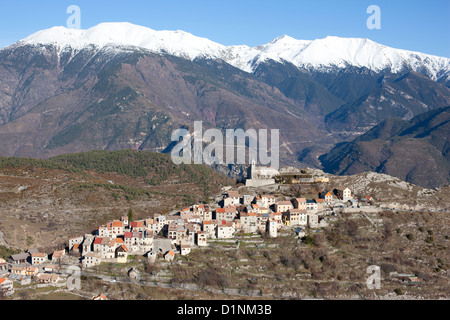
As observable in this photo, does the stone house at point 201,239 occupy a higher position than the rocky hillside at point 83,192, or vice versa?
the rocky hillside at point 83,192

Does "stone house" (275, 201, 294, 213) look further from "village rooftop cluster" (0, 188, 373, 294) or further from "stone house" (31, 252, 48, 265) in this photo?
"stone house" (31, 252, 48, 265)

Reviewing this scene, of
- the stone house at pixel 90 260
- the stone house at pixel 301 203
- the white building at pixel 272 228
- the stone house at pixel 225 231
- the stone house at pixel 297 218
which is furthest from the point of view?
the stone house at pixel 301 203

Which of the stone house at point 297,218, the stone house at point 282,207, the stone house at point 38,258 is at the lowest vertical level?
the stone house at point 38,258

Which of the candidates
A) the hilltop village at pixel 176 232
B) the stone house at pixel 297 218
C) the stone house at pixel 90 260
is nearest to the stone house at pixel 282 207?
the hilltop village at pixel 176 232

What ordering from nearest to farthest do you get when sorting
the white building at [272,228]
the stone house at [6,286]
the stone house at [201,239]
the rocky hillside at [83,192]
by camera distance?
the stone house at [6,286]
the stone house at [201,239]
the white building at [272,228]
the rocky hillside at [83,192]

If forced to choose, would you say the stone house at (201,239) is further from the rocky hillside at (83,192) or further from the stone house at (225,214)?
the rocky hillside at (83,192)

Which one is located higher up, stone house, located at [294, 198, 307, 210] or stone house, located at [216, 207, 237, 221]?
stone house, located at [294, 198, 307, 210]

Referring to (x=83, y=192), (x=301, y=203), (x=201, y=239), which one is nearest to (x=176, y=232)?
(x=201, y=239)

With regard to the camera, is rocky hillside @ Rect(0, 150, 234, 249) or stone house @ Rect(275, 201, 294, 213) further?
rocky hillside @ Rect(0, 150, 234, 249)

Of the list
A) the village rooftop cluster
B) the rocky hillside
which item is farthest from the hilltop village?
the rocky hillside

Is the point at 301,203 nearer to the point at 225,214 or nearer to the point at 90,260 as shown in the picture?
the point at 225,214

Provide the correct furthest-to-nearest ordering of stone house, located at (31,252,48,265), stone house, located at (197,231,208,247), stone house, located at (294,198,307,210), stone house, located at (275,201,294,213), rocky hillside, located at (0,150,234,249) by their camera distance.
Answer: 1. rocky hillside, located at (0,150,234,249)
2. stone house, located at (275,201,294,213)
3. stone house, located at (294,198,307,210)
4. stone house, located at (197,231,208,247)
5. stone house, located at (31,252,48,265)

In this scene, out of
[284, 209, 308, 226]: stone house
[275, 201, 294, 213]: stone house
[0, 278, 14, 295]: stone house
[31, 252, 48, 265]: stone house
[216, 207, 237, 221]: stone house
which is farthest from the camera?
[275, 201, 294, 213]: stone house
